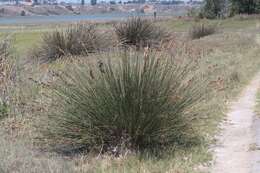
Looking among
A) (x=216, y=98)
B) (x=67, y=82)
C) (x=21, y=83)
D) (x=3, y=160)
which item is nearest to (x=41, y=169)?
(x=3, y=160)

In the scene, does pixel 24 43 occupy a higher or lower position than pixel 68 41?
lower

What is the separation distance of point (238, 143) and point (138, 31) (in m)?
17.0

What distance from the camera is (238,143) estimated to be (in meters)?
9.37

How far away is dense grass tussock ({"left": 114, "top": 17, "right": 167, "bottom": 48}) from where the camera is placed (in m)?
25.7

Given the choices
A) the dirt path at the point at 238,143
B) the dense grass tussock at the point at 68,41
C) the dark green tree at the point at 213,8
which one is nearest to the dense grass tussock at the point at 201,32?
the dense grass tussock at the point at 68,41

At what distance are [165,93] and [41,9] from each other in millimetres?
178188

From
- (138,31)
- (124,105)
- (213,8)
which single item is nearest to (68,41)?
(138,31)

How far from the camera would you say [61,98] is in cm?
883

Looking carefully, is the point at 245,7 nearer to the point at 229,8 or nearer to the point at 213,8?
the point at 229,8

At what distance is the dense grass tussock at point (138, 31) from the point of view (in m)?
25.7

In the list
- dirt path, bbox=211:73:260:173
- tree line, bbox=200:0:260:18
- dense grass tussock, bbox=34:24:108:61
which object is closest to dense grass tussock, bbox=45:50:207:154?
dirt path, bbox=211:73:260:173

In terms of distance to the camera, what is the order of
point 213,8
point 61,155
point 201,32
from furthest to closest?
1. point 213,8
2. point 201,32
3. point 61,155

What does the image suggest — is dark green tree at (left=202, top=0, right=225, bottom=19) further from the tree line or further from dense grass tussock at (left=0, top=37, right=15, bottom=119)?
dense grass tussock at (left=0, top=37, right=15, bottom=119)

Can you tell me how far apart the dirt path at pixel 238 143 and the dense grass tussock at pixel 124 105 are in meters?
0.75
